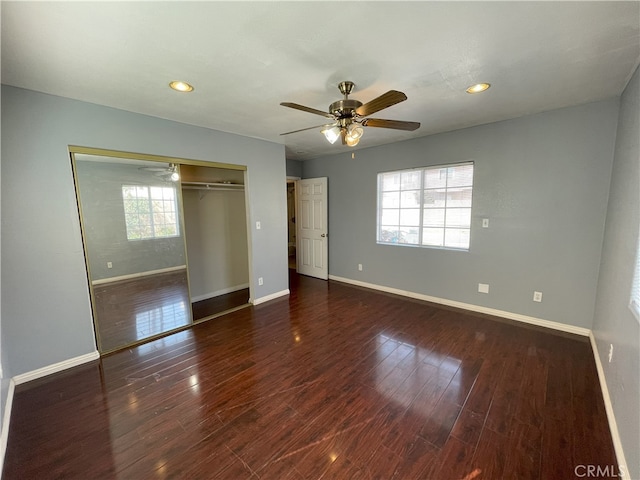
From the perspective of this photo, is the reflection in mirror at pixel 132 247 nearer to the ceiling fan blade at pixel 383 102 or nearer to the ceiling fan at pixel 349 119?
the ceiling fan at pixel 349 119

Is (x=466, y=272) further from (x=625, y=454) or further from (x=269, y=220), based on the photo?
(x=269, y=220)

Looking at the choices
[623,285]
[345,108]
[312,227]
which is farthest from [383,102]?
[312,227]

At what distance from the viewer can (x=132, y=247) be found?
10.0 feet

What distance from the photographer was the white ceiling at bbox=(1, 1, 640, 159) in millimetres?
1369

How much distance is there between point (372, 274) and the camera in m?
4.73

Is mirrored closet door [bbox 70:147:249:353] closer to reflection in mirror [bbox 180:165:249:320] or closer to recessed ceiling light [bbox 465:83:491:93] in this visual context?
reflection in mirror [bbox 180:165:249:320]

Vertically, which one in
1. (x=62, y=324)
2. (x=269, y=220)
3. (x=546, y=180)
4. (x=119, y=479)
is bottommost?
(x=119, y=479)

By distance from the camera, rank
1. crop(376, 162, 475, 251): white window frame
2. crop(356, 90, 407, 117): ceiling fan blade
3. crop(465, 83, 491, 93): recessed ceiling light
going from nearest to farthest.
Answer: crop(356, 90, 407, 117): ceiling fan blade → crop(465, 83, 491, 93): recessed ceiling light → crop(376, 162, 475, 251): white window frame

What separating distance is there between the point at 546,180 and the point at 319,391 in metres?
3.31

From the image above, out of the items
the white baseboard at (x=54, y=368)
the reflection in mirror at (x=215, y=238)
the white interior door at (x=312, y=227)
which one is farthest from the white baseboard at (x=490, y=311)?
the white baseboard at (x=54, y=368)

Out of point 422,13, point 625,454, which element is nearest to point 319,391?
point 625,454

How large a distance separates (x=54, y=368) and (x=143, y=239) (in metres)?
1.43

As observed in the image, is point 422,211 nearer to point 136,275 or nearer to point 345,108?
point 345,108

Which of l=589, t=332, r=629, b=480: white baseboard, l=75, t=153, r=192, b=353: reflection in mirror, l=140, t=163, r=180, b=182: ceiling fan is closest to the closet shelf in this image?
l=140, t=163, r=180, b=182: ceiling fan
